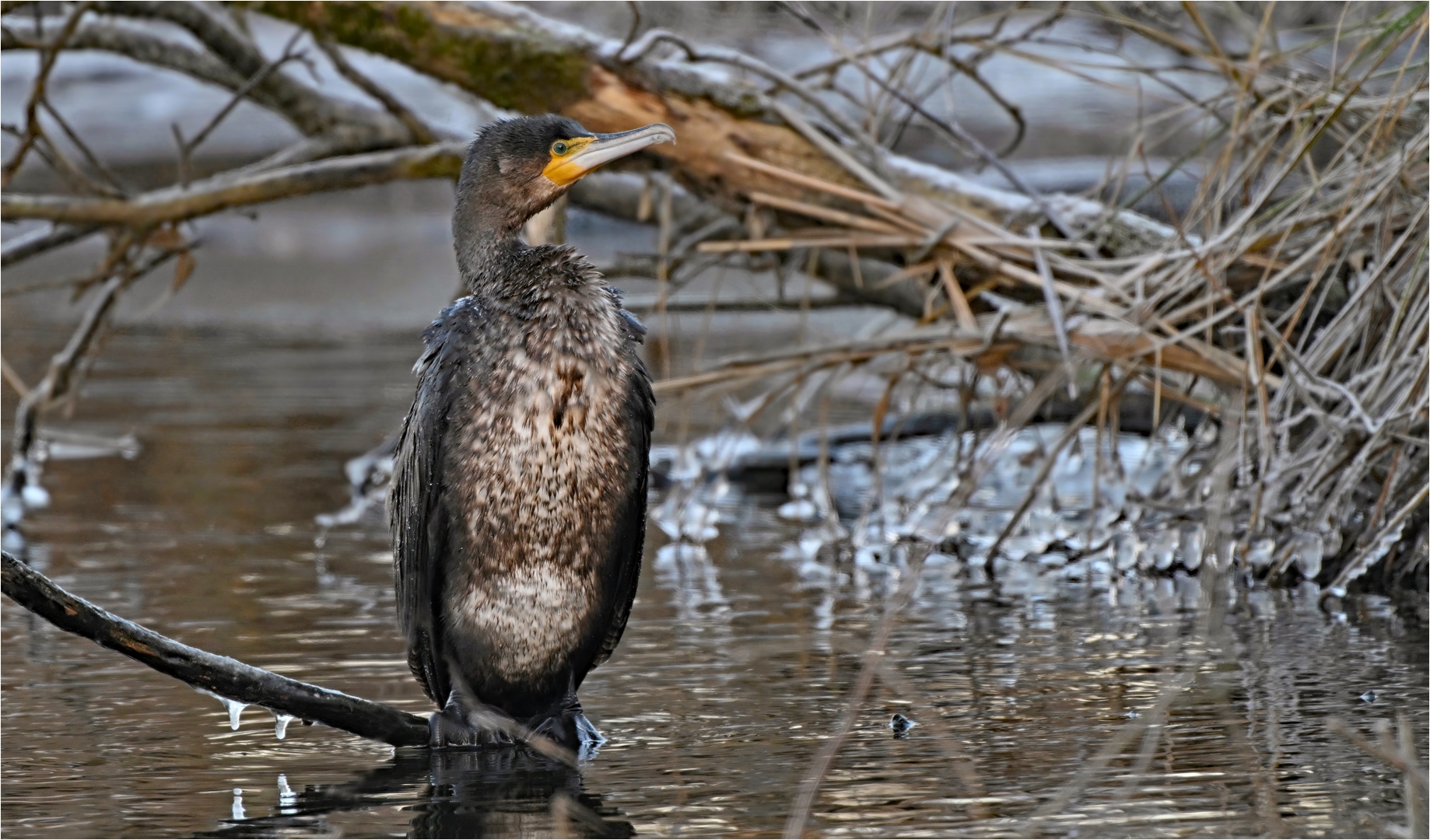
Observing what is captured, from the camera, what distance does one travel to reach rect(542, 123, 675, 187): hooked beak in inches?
155

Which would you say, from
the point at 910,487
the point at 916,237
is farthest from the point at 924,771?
the point at 910,487

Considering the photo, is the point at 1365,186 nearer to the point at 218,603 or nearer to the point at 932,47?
the point at 932,47

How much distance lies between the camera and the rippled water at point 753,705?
Answer: 10.3 feet

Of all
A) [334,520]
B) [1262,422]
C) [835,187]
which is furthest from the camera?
[334,520]

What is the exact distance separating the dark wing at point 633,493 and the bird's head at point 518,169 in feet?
1.20

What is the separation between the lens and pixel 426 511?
374 centimetres

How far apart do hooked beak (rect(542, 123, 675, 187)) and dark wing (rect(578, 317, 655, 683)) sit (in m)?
0.37

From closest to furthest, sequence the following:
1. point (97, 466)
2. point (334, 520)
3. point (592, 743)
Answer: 1. point (592, 743)
2. point (334, 520)
3. point (97, 466)

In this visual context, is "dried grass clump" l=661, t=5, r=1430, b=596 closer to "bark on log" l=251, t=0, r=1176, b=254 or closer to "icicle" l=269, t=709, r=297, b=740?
"bark on log" l=251, t=0, r=1176, b=254

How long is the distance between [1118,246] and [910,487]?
1.28 meters

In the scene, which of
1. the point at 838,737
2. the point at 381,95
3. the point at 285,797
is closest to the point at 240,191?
the point at 381,95

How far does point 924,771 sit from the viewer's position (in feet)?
11.1

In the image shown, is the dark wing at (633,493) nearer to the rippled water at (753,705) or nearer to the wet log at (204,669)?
the rippled water at (753,705)

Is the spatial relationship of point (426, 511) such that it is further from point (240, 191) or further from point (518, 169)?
point (240, 191)
